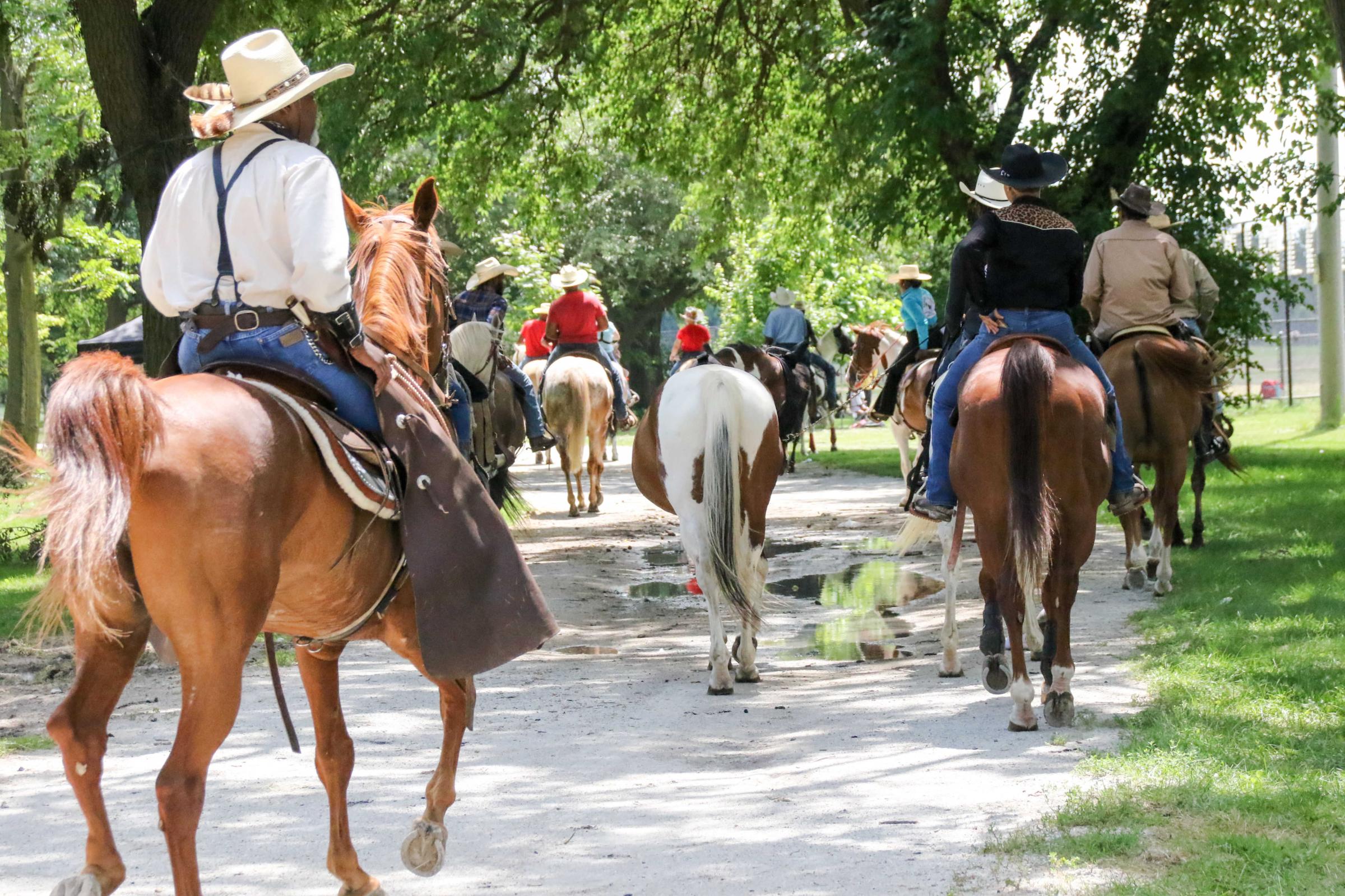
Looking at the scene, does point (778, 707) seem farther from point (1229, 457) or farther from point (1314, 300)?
point (1314, 300)

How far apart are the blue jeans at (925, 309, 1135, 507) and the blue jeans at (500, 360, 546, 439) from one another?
23.7 ft

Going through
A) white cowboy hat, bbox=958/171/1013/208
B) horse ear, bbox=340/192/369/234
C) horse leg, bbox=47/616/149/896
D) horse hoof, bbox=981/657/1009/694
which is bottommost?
horse hoof, bbox=981/657/1009/694

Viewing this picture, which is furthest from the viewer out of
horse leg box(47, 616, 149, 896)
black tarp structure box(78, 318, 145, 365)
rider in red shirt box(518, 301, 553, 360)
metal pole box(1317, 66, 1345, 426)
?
metal pole box(1317, 66, 1345, 426)

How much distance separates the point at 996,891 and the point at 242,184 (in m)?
3.19

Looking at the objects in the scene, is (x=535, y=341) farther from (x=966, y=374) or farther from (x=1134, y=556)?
(x=966, y=374)

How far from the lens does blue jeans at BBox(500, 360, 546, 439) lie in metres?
14.9

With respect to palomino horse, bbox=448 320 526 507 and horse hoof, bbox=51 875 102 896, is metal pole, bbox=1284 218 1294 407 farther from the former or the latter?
horse hoof, bbox=51 875 102 896

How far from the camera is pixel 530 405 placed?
15.1 meters

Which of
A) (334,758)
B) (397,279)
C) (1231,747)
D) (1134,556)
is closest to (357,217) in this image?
(397,279)

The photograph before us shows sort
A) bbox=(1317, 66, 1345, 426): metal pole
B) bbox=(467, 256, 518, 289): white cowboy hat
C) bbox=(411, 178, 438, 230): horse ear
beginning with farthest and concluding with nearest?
1. bbox=(1317, 66, 1345, 426): metal pole
2. bbox=(467, 256, 518, 289): white cowboy hat
3. bbox=(411, 178, 438, 230): horse ear

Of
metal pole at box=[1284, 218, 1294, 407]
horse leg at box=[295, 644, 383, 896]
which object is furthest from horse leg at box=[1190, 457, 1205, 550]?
metal pole at box=[1284, 218, 1294, 407]

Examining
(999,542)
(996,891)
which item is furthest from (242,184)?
(999,542)

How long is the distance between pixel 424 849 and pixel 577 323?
14341 millimetres

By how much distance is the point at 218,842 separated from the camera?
5.64m
